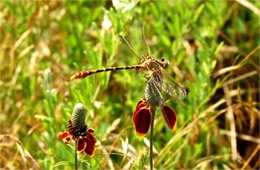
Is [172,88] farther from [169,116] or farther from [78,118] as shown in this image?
[78,118]

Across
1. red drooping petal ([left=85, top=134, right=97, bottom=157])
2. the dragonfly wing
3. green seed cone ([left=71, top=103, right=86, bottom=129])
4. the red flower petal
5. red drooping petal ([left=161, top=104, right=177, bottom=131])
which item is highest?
the dragonfly wing

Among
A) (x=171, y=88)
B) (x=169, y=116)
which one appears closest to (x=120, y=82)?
(x=171, y=88)

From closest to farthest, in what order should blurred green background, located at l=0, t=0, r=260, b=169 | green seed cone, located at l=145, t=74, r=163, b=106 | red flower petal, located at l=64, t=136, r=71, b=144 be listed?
green seed cone, located at l=145, t=74, r=163, b=106, red flower petal, located at l=64, t=136, r=71, b=144, blurred green background, located at l=0, t=0, r=260, b=169

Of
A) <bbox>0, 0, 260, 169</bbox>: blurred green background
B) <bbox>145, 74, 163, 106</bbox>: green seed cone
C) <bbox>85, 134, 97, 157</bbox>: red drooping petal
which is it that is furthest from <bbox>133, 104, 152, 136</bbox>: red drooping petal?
<bbox>0, 0, 260, 169</bbox>: blurred green background

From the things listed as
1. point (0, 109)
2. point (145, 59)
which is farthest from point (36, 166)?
point (0, 109)

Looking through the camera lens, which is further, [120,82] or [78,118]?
[120,82]

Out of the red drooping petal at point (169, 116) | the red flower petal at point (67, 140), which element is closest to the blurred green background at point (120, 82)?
the red flower petal at point (67, 140)

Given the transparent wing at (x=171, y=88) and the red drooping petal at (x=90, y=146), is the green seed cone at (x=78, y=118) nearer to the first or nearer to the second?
the red drooping petal at (x=90, y=146)

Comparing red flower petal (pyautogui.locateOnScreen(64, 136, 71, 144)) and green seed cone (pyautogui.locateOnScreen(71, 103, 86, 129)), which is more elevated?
green seed cone (pyautogui.locateOnScreen(71, 103, 86, 129))

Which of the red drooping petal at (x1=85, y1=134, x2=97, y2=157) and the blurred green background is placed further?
the blurred green background

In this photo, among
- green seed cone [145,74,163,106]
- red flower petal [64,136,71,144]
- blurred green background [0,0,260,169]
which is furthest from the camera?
blurred green background [0,0,260,169]

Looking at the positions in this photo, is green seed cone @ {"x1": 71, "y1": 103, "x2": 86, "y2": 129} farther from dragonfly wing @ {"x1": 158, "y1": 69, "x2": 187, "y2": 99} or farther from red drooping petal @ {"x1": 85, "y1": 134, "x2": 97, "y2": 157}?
dragonfly wing @ {"x1": 158, "y1": 69, "x2": 187, "y2": 99}
